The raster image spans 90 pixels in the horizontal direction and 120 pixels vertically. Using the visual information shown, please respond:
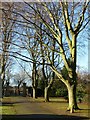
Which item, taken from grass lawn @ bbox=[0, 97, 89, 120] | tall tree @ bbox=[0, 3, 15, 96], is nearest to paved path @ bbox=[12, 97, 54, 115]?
grass lawn @ bbox=[0, 97, 89, 120]

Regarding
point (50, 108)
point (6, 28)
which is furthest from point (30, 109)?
point (6, 28)

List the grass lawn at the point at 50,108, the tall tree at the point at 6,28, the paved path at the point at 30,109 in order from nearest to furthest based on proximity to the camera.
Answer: the grass lawn at the point at 50,108 < the paved path at the point at 30,109 < the tall tree at the point at 6,28

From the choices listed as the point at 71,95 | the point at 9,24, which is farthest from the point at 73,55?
the point at 9,24

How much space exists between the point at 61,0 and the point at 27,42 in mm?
15863

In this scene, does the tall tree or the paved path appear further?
the tall tree

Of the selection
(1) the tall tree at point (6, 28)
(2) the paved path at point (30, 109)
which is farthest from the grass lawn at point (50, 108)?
(1) the tall tree at point (6, 28)

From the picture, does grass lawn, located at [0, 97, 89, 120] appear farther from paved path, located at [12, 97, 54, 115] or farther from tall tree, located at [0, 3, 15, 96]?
tall tree, located at [0, 3, 15, 96]

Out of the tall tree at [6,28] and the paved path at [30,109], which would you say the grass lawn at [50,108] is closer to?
the paved path at [30,109]

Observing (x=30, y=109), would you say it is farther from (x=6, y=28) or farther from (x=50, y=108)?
(x=6, y=28)

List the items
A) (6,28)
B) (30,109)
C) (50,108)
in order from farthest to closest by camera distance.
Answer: (6,28) < (50,108) < (30,109)

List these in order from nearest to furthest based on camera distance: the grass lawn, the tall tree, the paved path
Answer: the grass lawn, the paved path, the tall tree

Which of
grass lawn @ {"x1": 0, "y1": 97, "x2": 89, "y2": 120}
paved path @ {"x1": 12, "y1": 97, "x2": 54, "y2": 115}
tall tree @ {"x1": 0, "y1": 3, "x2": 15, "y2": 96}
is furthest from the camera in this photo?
tall tree @ {"x1": 0, "y1": 3, "x2": 15, "y2": 96}

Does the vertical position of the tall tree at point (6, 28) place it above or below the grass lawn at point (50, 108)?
above

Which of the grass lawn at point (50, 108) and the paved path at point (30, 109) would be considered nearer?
the grass lawn at point (50, 108)
